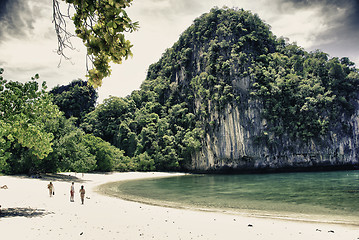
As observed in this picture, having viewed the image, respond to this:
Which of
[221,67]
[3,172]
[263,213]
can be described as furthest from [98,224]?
[221,67]

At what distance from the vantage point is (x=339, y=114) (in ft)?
142

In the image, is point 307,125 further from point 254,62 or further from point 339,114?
point 254,62

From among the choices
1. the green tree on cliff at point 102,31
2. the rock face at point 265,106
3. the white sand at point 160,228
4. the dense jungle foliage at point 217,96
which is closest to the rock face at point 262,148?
the rock face at point 265,106

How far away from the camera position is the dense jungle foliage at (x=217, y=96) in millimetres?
43281

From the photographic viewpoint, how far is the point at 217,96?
4709 centimetres

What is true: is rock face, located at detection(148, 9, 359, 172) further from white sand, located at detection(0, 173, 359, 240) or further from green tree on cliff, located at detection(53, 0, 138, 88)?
green tree on cliff, located at detection(53, 0, 138, 88)

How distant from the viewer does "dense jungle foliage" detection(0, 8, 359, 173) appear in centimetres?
4328

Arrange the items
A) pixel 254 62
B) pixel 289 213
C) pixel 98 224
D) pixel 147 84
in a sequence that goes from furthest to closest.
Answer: pixel 147 84 → pixel 254 62 → pixel 289 213 → pixel 98 224

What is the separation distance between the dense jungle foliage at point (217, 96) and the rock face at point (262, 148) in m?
1.41

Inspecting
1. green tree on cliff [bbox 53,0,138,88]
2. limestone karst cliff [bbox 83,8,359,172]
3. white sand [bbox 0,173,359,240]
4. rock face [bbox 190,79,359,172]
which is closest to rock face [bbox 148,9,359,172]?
rock face [bbox 190,79,359,172]

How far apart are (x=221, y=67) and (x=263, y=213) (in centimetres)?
4100

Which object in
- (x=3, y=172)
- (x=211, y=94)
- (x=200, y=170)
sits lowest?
(x=200, y=170)

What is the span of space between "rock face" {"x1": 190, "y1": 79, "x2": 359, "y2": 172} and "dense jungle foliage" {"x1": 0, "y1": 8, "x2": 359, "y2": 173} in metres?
1.41

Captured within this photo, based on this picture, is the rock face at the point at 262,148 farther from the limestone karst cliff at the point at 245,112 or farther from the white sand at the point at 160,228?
the white sand at the point at 160,228
